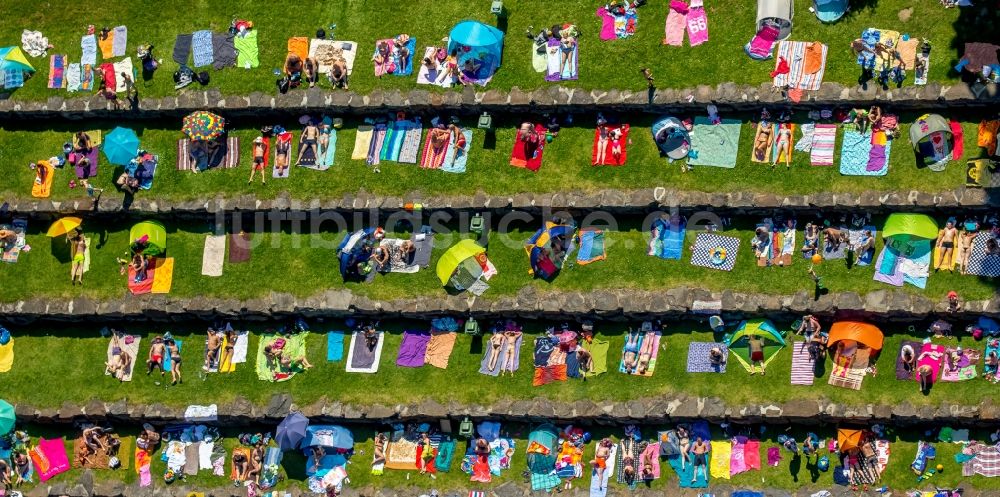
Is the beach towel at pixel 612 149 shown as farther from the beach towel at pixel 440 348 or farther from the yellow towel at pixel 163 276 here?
the yellow towel at pixel 163 276

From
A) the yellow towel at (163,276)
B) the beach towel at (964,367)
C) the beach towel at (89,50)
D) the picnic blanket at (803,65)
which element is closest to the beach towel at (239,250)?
the yellow towel at (163,276)

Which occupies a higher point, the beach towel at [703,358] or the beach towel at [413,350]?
the beach towel at [703,358]

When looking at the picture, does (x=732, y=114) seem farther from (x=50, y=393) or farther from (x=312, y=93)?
(x=50, y=393)

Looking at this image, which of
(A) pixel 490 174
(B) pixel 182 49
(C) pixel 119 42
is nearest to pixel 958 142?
(A) pixel 490 174

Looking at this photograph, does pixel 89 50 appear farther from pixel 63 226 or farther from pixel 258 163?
pixel 258 163

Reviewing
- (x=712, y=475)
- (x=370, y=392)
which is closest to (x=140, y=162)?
(x=370, y=392)
